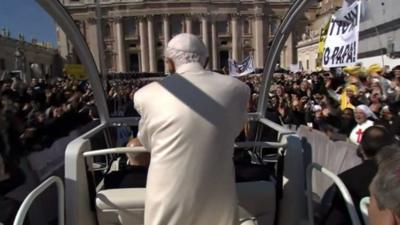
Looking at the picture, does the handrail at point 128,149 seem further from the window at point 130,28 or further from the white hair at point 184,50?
the window at point 130,28

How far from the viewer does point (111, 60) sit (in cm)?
11206

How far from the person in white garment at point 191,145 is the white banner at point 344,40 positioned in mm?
6699

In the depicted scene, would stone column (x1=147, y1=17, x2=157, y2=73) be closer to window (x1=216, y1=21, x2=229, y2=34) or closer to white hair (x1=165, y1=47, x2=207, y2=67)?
window (x1=216, y1=21, x2=229, y2=34)

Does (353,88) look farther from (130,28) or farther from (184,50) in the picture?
(130,28)

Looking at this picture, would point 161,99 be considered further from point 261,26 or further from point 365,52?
point 261,26

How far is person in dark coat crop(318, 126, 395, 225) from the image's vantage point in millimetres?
3547

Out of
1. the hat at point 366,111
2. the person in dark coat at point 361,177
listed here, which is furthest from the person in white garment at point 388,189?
the hat at point 366,111

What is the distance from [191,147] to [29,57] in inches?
2364

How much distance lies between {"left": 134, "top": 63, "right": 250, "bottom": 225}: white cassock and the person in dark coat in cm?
110

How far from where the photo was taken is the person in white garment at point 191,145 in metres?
2.64

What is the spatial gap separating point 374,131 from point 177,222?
1.90 metres

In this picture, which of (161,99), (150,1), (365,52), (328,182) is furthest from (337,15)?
(150,1)

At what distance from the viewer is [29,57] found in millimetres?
59125

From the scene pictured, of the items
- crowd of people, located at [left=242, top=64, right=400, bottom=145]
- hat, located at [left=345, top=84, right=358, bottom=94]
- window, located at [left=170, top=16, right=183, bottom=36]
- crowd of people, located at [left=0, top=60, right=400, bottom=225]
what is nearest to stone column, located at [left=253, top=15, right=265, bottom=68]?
window, located at [left=170, top=16, right=183, bottom=36]
